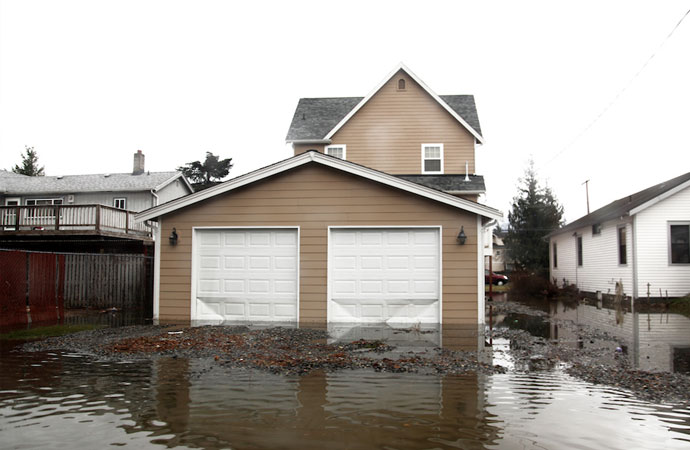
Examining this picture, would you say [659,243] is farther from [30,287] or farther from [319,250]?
[30,287]

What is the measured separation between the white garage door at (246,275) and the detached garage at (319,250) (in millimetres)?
24

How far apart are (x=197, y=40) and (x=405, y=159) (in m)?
9.13

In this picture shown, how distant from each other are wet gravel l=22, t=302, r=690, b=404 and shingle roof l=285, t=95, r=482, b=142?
1192 cm

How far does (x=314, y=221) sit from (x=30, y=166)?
191 feet

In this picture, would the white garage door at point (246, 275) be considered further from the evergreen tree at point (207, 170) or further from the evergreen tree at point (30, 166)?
the evergreen tree at point (30, 166)

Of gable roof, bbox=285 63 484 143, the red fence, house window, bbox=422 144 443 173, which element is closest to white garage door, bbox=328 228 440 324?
the red fence

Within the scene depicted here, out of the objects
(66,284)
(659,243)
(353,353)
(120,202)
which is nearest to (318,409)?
(353,353)

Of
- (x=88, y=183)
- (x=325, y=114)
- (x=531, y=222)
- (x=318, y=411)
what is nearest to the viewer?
(x=318, y=411)

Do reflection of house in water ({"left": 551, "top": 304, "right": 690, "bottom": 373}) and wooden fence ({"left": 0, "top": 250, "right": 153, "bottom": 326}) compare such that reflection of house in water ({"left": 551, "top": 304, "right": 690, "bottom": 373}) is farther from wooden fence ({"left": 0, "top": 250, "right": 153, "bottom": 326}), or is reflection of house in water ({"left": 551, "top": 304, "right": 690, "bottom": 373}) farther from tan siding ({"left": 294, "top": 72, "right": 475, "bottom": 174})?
wooden fence ({"left": 0, "top": 250, "right": 153, "bottom": 326})

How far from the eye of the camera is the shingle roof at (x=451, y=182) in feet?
62.4

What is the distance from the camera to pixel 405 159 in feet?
68.0

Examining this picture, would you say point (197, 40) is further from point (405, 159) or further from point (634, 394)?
point (634, 394)

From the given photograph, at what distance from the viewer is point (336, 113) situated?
75.9 ft

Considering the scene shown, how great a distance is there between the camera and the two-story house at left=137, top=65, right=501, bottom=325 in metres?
12.3
